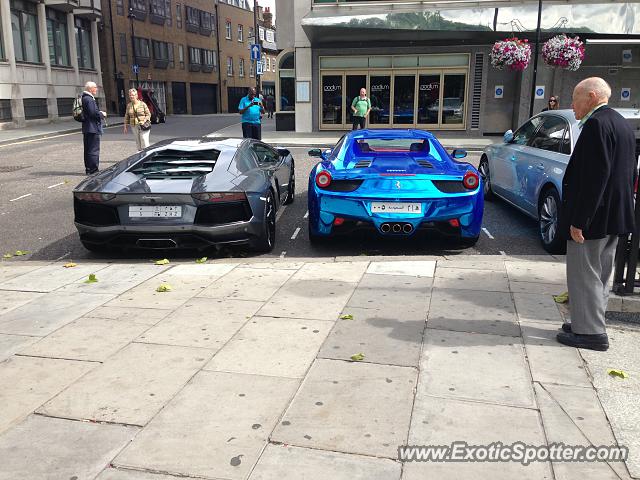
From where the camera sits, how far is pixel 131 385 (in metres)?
3.27

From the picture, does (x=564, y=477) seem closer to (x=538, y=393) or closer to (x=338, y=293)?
(x=538, y=393)

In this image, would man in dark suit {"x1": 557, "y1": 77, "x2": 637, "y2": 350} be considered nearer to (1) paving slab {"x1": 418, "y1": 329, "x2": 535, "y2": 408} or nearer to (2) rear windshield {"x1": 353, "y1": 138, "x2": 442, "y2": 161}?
(1) paving slab {"x1": 418, "y1": 329, "x2": 535, "y2": 408}

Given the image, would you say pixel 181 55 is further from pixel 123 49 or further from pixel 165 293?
pixel 165 293

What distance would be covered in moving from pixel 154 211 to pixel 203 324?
2100 millimetres

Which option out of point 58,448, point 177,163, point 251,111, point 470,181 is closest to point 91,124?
point 251,111

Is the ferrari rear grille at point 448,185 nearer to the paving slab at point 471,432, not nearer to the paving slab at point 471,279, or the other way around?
the paving slab at point 471,279

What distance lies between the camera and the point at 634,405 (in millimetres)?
3066

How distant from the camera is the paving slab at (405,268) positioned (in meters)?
5.47

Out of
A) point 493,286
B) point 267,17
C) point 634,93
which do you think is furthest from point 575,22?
point 267,17

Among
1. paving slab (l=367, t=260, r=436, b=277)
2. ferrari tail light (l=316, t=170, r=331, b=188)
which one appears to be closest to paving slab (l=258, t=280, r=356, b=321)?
paving slab (l=367, t=260, r=436, b=277)

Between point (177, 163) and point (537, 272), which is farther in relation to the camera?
point (177, 163)

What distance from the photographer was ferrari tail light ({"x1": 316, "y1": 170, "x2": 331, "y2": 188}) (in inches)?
243

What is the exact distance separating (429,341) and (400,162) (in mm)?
3206

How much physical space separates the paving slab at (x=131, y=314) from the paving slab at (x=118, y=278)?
0.46 m
